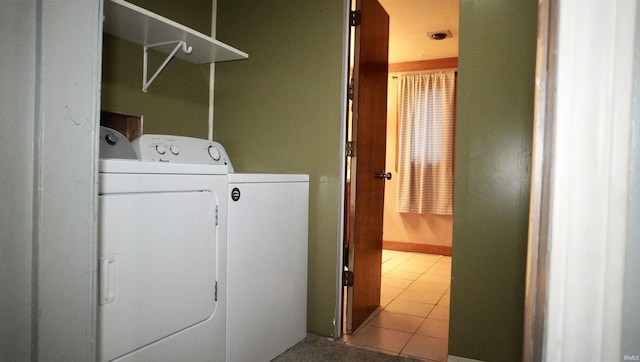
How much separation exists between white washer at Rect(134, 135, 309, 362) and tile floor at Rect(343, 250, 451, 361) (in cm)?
47

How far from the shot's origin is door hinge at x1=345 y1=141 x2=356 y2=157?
87.6 inches

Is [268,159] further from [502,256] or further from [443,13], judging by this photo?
[443,13]

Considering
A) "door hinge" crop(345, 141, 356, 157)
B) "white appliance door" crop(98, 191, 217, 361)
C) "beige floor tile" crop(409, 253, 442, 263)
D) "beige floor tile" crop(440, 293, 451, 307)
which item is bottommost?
"beige floor tile" crop(409, 253, 442, 263)

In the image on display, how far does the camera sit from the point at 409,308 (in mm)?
2752

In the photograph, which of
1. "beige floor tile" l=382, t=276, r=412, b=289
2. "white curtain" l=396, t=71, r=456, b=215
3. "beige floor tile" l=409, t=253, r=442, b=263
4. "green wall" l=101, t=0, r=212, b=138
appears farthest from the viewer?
"white curtain" l=396, t=71, r=456, b=215

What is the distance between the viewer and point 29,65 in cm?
64

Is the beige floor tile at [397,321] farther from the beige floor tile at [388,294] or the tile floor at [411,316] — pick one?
the beige floor tile at [388,294]

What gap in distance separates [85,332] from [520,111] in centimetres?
181

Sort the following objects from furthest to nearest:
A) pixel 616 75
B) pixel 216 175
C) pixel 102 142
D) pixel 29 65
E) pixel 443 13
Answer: pixel 443 13 < pixel 102 142 < pixel 216 175 < pixel 29 65 < pixel 616 75

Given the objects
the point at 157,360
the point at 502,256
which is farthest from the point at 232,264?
the point at 502,256

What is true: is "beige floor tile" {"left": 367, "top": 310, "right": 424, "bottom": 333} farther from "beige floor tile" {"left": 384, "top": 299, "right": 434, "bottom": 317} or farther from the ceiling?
the ceiling

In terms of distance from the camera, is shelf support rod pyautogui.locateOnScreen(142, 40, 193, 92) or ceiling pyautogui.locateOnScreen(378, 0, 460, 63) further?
ceiling pyautogui.locateOnScreen(378, 0, 460, 63)

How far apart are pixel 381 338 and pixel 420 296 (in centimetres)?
97

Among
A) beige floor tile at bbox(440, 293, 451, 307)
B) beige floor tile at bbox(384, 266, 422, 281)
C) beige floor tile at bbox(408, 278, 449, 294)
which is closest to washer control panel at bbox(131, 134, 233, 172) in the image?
beige floor tile at bbox(440, 293, 451, 307)
